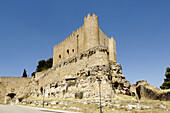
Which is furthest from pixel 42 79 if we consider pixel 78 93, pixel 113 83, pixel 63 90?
pixel 113 83

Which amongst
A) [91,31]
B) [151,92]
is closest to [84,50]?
[91,31]

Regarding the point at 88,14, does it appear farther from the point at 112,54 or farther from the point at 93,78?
the point at 93,78

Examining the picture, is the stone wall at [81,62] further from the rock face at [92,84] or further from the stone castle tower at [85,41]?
the stone castle tower at [85,41]

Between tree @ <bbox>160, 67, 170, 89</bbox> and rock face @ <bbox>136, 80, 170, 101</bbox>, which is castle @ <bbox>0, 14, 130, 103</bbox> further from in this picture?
tree @ <bbox>160, 67, 170, 89</bbox>

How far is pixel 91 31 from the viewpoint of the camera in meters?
27.1

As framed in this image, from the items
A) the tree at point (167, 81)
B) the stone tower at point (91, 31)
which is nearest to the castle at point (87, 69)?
the stone tower at point (91, 31)

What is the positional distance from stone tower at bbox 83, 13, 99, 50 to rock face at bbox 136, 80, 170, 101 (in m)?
10.2

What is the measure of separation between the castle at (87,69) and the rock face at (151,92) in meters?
3.24

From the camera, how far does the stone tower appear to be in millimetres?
26781

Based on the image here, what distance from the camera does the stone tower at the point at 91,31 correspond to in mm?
26781

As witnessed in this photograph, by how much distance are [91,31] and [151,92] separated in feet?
45.8

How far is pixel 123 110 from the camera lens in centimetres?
1432

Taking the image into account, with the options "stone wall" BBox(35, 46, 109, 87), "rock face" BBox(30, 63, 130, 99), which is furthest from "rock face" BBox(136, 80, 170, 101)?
"stone wall" BBox(35, 46, 109, 87)

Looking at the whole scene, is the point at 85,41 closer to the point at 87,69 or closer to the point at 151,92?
the point at 87,69
